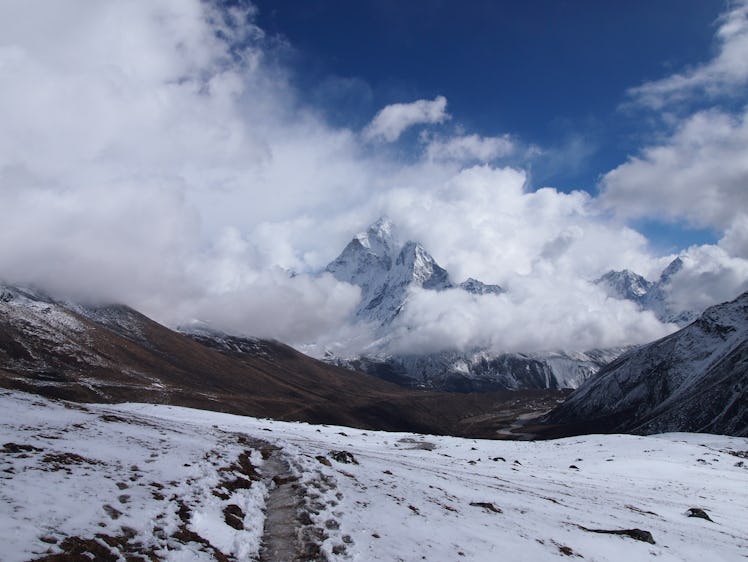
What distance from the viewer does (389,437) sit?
304ft

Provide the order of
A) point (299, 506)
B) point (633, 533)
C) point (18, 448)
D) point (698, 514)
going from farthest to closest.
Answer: point (698, 514), point (633, 533), point (299, 506), point (18, 448)

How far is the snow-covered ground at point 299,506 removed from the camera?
15.8 metres

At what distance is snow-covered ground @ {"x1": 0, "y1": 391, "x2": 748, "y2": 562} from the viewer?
15797 millimetres

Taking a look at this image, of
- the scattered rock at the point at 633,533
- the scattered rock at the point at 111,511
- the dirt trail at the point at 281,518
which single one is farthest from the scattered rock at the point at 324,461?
the scattered rock at the point at 111,511

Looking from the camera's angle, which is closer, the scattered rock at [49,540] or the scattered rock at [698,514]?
the scattered rock at [49,540]

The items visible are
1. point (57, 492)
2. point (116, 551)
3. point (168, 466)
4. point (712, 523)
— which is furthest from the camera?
point (712, 523)

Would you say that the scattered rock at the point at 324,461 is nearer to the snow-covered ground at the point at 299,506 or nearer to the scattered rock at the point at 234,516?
the snow-covered ground at the point at 299,506

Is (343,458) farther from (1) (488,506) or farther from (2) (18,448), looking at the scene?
(2) (18,448)

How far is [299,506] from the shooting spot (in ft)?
75.3

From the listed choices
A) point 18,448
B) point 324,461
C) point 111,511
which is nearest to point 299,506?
point 111,511

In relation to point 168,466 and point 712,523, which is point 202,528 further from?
point 712,523

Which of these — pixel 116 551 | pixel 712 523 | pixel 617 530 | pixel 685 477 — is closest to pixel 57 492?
pixel 116 551

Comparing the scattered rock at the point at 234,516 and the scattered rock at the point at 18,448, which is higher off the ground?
the scattered rock at the point at 18,448

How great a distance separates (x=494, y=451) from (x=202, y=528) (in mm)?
71290
